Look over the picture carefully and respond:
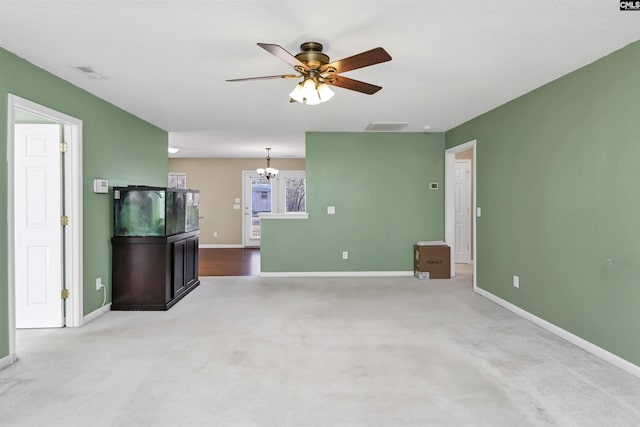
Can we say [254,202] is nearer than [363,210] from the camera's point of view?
No

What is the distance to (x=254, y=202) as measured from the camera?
32.6 ft

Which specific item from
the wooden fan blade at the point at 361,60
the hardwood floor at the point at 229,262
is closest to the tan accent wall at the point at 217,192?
the hardwood floor at the point at 229,262

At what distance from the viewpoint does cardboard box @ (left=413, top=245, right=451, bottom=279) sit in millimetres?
5891

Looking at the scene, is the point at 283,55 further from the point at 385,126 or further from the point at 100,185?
the point at 385,126

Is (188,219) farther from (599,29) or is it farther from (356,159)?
(599,29)

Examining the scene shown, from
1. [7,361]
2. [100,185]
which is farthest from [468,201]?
[7,361]

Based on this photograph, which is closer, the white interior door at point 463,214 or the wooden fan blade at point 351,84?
the wooden fan blade at point 351,84

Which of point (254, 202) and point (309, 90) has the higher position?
point (309, 90)

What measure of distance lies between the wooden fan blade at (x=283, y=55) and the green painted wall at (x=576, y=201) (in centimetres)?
237

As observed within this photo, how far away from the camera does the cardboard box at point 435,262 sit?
5.89 m

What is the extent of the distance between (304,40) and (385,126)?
318 centimetres

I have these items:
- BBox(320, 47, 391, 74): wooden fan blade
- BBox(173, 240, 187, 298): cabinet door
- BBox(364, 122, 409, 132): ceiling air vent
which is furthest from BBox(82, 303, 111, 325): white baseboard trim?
BBox(364, 122, 409, 132): ceiling air vent

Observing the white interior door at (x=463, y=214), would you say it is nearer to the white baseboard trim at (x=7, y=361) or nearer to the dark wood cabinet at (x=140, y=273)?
the dark wood cabinet at (x=140, y=273)

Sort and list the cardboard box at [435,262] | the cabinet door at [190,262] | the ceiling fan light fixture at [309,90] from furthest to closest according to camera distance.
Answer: the cardboard box at [435,262] → the cabinet door at [190,262] → the ceiling fan light fixture at [309,90]
